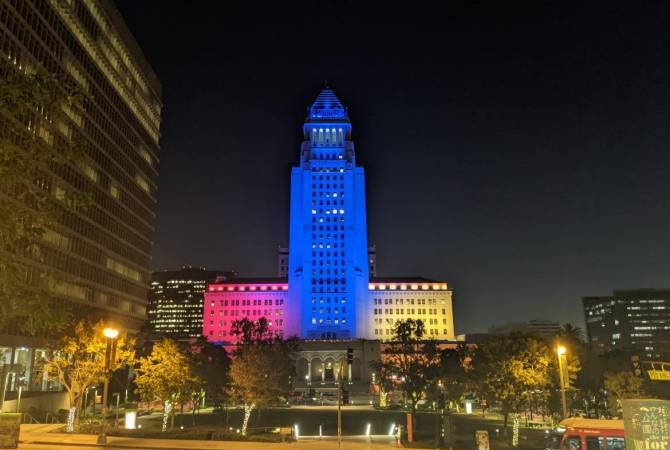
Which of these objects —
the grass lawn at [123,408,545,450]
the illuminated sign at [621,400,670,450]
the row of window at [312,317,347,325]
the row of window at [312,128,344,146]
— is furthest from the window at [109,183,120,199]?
the illuminated sign at [621,400,670,450]

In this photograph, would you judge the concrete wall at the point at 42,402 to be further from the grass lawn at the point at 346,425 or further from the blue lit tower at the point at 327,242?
the blue lit tower at the point at 327,242

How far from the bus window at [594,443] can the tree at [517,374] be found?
16620mm

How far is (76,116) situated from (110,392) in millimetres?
49685

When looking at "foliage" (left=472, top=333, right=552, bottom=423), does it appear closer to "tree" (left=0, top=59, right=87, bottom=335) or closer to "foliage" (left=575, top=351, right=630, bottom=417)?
"foliage" (left=575, top=351, right=630, bottom=417)

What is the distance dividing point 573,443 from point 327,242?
156m

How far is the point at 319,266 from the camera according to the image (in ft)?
611

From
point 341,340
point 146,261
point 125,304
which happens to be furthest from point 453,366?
point 341,340

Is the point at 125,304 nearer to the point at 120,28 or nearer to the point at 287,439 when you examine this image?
the point at 120,28

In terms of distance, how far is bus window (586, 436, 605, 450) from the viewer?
31.5 metres

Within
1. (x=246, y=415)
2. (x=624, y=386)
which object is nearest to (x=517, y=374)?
(x=624, y=386)

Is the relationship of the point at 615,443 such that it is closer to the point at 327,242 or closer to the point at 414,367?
the point at 414,367

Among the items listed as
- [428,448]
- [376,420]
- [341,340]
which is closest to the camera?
[428,448]

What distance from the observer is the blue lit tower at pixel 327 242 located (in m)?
184

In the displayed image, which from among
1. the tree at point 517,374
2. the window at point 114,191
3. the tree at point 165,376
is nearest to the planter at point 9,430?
the tree at point 165,376
